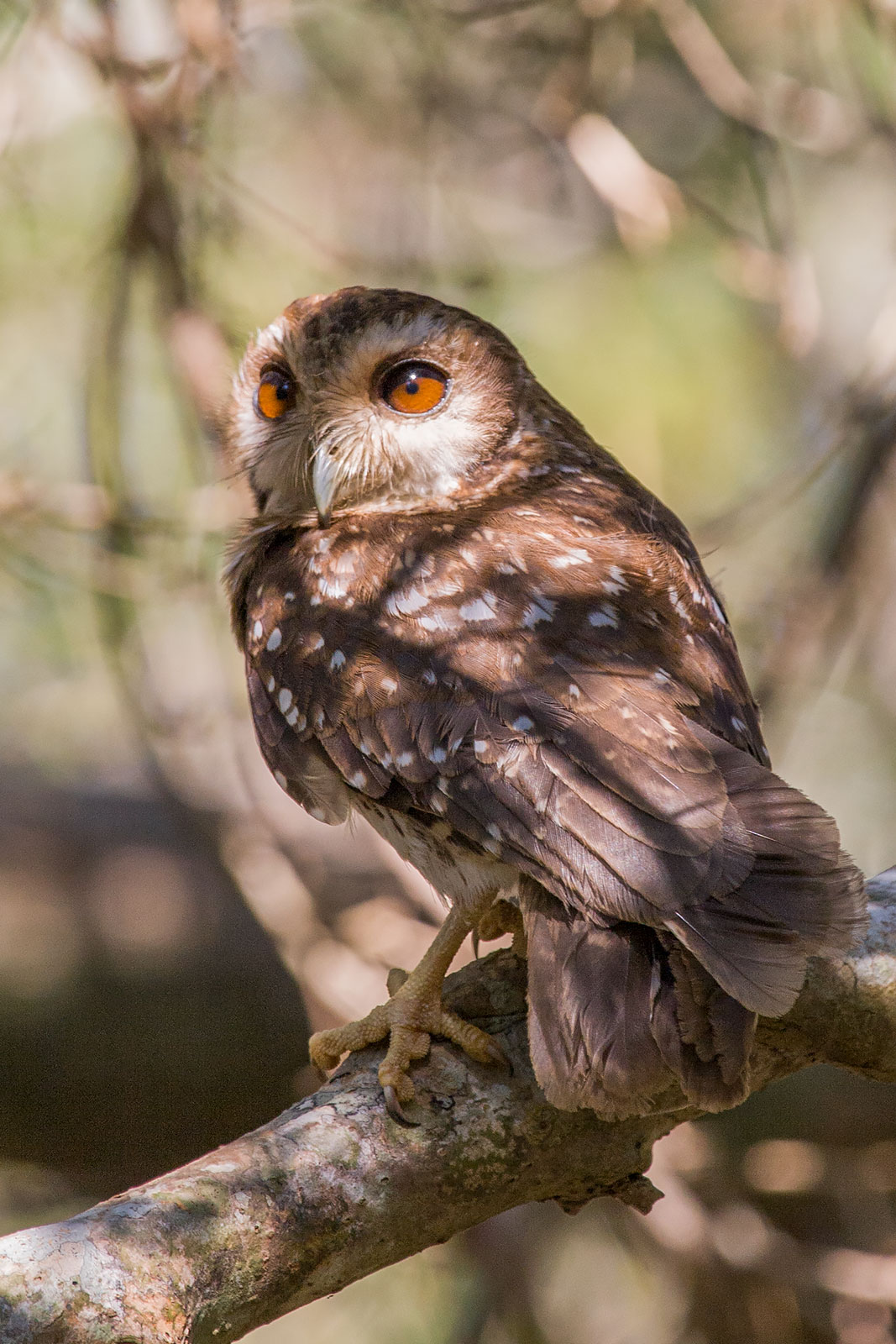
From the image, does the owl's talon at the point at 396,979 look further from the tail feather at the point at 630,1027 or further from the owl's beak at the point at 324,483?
the owl's beak at the point at 324,483

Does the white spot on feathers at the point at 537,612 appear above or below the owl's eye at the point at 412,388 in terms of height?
below

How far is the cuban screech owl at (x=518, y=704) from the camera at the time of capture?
1.78 metres

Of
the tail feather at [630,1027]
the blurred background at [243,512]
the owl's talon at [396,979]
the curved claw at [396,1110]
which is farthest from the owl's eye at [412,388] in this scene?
the curved claw at [396,1110]

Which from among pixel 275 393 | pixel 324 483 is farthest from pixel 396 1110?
pixel 275 393

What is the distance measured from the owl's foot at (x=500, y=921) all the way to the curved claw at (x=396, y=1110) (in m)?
0.52

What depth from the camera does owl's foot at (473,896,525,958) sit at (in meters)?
2.56

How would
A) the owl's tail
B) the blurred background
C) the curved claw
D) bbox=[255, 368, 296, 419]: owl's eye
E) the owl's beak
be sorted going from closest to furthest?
the owl's tail < the curved claw < the owl's beak < bbox=[255, 368, 296, 419]: owl's eye < the blurred background

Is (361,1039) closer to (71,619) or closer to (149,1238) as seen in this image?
(149,1238)

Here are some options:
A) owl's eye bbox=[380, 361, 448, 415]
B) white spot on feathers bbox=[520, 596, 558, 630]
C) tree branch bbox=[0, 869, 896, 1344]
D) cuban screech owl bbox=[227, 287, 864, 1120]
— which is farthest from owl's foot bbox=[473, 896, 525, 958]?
owl's eye bbox=[380, 361, 448, 415]

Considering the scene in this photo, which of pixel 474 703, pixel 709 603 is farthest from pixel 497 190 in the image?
pixel 474 703

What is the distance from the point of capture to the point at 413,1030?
7.11 feet

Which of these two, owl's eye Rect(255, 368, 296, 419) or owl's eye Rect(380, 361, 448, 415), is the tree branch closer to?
owl's eye Rect(380, 361, 448, 415)

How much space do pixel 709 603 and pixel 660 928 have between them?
0.92 meters

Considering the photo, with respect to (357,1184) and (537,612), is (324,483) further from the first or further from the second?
(357,1184)
